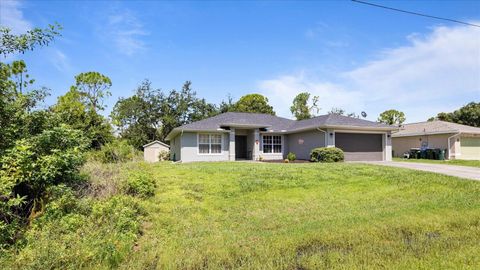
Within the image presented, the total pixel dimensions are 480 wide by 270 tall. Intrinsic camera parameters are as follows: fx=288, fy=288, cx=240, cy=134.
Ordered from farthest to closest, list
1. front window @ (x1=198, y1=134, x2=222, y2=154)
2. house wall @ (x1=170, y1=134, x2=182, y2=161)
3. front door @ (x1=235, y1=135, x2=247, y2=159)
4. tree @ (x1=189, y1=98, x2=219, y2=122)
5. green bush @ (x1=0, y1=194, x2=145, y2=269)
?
tree @ (x1=189, y1=98, x2=219, y2=122) → front door @ (x1=235, y1=135, x2=247, y2=159) → house wall @ (x1=170, y1=134, x2=182, y2=161) → front window @ (x1=198, y1=134, x2=222, y2=154) → green bush @ (x1=0, y1=194, x2=145, y2=269)

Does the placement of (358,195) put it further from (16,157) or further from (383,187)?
(16,157)

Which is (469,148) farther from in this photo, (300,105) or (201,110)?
(201,110)


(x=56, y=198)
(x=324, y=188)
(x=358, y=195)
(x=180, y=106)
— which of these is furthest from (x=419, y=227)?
(x=180, y=106)

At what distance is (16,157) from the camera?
5.86 meters

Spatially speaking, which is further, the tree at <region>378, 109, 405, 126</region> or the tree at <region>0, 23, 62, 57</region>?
the tree at <region>378, 109, 405, 126</region>

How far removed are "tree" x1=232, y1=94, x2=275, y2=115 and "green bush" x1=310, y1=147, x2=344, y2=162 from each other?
2622 cm

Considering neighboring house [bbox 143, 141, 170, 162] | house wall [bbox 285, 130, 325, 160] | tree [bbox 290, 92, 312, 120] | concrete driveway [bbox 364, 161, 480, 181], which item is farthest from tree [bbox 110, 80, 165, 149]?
concrete driveway [bbox 364, 161, 480, 181]

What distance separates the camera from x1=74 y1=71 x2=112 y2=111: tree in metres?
39.7

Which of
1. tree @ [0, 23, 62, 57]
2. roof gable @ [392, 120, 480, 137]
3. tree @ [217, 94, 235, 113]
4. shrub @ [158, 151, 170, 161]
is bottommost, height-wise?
shrub @ [158, 151, 170, 161]

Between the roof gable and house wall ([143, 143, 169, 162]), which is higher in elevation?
the roof gable

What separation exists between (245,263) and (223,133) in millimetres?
18554

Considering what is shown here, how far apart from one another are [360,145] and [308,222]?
57.4 ft

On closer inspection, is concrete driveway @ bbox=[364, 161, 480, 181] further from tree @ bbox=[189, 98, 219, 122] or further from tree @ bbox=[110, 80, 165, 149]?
tree @ bbox=[110, 80, 165, 149]

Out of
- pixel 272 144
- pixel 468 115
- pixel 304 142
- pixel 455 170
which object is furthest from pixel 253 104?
pixel 455 170
